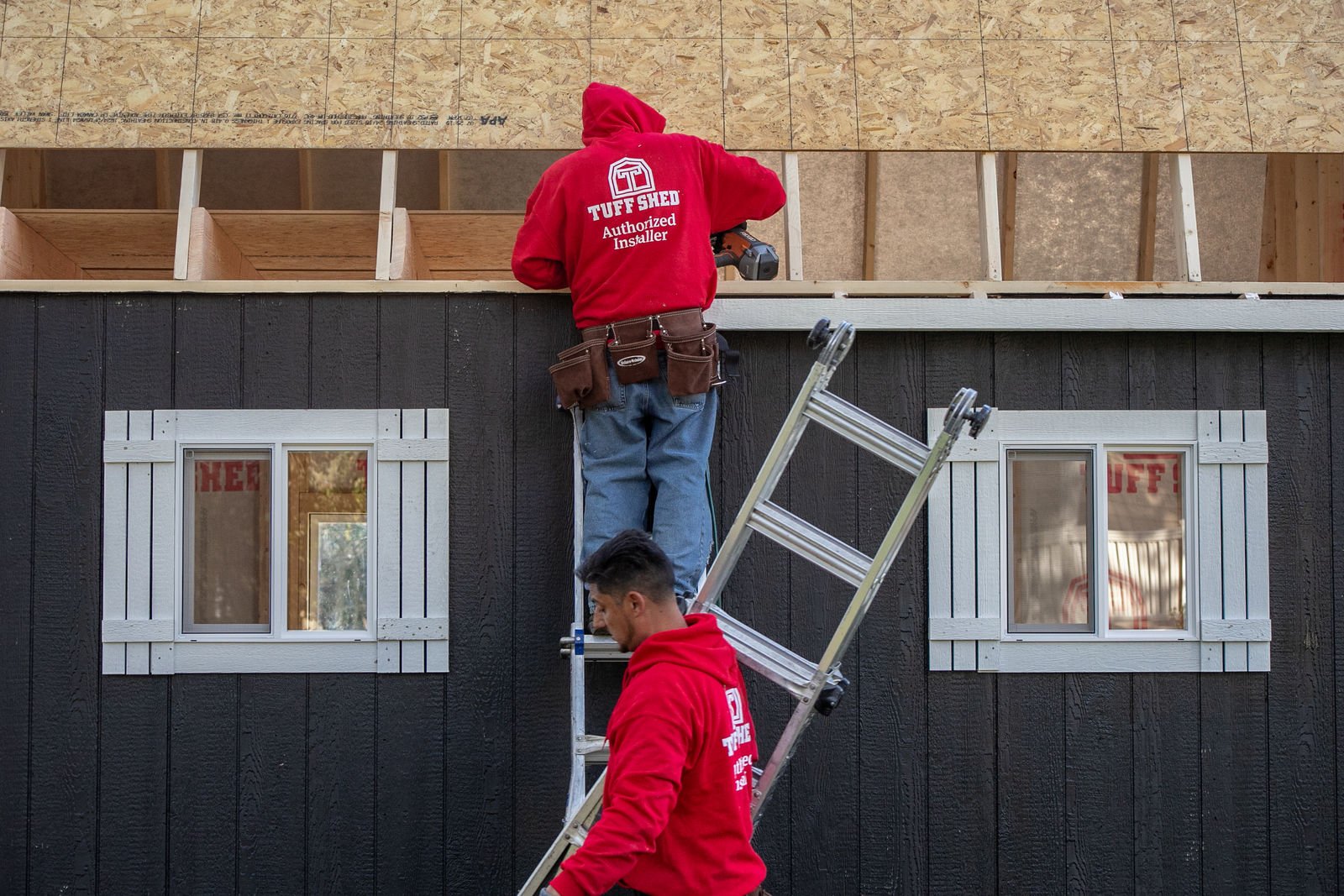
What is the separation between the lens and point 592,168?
3.79 meters

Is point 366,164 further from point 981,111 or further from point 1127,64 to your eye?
point 1127,64

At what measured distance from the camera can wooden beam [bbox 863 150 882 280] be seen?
609 cm

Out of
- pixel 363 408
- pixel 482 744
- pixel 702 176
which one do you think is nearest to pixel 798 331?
pixel 702 176

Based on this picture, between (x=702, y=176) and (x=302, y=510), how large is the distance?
6.01ft

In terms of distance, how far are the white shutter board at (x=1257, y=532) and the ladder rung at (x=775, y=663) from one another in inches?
73.7

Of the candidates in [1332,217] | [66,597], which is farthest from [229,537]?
[1332,217]

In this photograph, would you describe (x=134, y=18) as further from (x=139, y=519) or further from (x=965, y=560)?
(x=965, y=560)

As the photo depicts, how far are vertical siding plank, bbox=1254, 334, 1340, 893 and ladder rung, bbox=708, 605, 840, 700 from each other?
1.99 metres

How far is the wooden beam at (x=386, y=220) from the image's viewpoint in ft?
14.0

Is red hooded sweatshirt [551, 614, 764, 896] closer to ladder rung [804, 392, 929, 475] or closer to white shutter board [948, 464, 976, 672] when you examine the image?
ladder rung [804, 392, 929, 475]

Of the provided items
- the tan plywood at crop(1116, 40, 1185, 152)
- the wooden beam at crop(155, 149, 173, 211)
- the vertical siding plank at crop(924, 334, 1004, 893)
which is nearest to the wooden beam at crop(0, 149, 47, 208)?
the wooden beam at crop(155, 149, 173, 211)

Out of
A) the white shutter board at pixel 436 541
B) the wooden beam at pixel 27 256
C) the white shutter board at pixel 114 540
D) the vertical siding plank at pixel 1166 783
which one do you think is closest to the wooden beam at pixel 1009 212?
the vertical siding plank at pixel 1166 783

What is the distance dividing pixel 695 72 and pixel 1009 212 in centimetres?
224

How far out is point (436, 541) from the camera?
13.4ft
